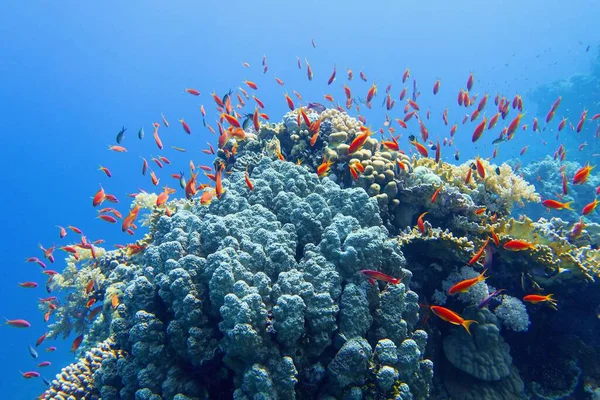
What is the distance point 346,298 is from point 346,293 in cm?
5

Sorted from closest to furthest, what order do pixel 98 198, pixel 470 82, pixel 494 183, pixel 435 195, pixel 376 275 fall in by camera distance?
pixel 376 275 → pixel 435 195 → pixel 494 183 → pixel 98 198 → pixel 470 82

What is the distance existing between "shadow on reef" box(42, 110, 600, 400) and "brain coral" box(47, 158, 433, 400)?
1cm

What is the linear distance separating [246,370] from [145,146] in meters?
126

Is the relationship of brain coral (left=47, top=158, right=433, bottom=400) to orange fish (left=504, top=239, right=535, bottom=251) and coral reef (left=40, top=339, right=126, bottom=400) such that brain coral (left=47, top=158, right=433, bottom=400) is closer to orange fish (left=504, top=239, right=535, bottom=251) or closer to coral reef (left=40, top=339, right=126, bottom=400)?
coral reef (left=40, top=339, right=126, bottom=400)

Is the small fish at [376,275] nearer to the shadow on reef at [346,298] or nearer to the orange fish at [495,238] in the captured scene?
the shadow on reef at [346,298]

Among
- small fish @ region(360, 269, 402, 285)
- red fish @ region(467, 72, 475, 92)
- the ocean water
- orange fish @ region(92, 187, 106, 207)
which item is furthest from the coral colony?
the ocean water

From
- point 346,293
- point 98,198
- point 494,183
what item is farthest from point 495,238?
point 98,198

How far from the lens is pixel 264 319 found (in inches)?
113

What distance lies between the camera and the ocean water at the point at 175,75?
255ft

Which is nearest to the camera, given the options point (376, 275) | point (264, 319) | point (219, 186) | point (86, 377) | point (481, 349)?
point (264, 319)

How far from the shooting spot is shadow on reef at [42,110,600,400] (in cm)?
296

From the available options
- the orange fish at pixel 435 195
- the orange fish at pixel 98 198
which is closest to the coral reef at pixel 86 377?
the orange fish at pixel 98 198

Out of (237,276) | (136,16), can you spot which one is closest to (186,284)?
(237,276)

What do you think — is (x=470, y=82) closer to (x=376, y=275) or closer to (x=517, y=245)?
(x=517, y=245)
